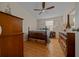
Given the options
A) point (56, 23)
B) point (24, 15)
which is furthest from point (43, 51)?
point (56, 23)

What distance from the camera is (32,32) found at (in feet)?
26.1

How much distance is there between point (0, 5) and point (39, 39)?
3.93 m

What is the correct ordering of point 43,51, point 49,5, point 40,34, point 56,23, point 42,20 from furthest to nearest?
1. point 42,20
2. point 56,23
3. point 40,34
4. point 49,5
5. point 43,51

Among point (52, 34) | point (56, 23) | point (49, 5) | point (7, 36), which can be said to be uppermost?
point (49, 5)

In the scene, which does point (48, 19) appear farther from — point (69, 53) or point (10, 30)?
point (10, 30)

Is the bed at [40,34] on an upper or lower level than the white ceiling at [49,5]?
lower

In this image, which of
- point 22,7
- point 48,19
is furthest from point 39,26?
point 22,7

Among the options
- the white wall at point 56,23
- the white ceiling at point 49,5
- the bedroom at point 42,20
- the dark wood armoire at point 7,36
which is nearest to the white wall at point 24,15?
the bedroom at point 42,20

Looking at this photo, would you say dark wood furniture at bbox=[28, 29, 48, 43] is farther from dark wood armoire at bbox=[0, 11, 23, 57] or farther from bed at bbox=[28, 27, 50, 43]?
dark wood armoire at bbox=[0, 11, 23, 57]

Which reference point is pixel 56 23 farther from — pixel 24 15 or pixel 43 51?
pixel 43 51

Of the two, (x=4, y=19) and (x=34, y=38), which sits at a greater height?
(x=4, y=19)

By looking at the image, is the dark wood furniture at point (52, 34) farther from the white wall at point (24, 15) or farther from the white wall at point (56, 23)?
the white wall at point (24, 15)

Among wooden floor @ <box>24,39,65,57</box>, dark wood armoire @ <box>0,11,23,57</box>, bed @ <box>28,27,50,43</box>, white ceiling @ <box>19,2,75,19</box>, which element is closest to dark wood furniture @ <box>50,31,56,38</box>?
bed @ <box>28,27,50,43</box>

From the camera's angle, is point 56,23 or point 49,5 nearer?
point 49,5
